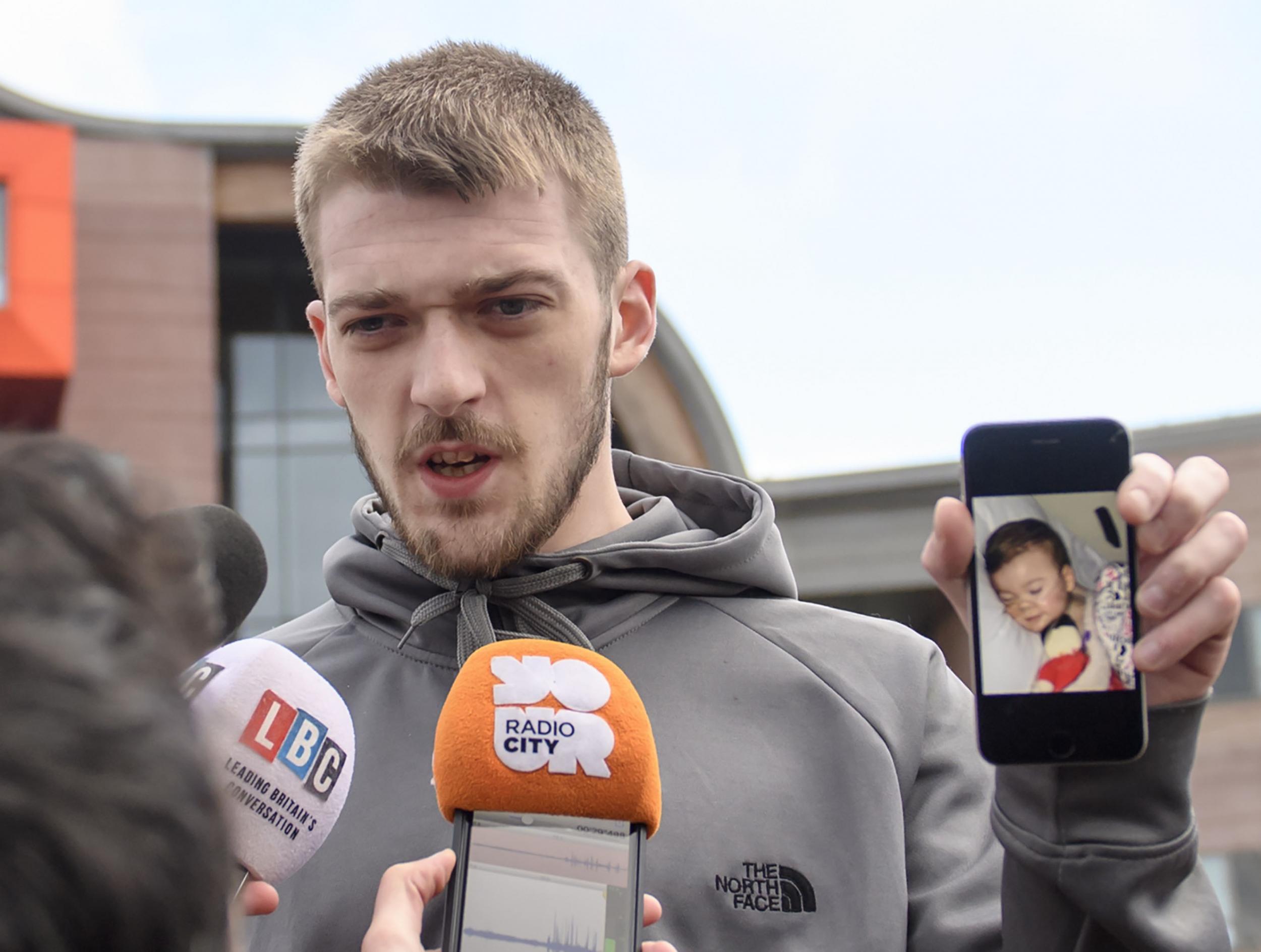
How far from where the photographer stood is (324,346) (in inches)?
95.1

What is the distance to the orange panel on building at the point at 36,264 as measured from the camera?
14172 millimetres

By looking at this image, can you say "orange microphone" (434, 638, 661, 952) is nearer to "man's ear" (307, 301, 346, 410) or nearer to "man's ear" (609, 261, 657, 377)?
"man's ear" (307, 301, 346, 410)

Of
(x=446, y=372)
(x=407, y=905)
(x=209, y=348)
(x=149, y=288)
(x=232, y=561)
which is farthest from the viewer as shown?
(x=209, y=348)

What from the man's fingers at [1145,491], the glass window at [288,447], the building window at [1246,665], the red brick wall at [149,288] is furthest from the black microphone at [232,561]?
the building window at [1246,665]

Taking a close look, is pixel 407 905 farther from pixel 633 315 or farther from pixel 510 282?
pixel 633 315

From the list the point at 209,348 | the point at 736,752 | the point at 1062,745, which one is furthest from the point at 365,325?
the point at 209,348

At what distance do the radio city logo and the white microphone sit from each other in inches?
8.4

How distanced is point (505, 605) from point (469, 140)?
2.47 ft

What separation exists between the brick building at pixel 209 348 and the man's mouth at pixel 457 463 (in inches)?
443

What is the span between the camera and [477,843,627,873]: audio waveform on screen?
1450 millimetres

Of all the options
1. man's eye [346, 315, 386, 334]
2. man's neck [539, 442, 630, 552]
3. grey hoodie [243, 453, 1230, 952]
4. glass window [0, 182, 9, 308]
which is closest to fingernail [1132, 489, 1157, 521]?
grey hoodie [243, 453, 1230, 952]

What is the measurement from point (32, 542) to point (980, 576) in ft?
3.40

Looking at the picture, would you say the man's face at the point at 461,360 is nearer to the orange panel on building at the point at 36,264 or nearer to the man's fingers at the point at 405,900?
the man's fingers at the point at 405,900

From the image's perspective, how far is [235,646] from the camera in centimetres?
149
